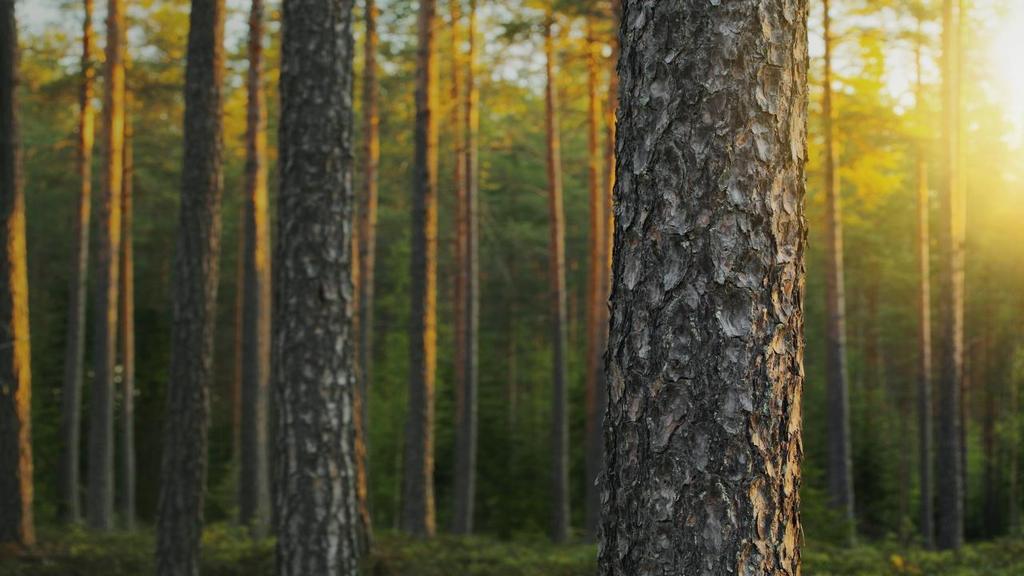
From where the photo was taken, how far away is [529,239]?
3148 centimetres

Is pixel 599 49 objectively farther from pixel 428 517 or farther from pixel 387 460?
pixel 387 460

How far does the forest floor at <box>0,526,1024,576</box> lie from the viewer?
11.4 metres

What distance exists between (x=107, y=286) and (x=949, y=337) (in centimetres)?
1411

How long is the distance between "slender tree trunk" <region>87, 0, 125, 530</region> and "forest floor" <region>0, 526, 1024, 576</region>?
17.5ft

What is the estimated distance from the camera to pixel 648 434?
3.02m

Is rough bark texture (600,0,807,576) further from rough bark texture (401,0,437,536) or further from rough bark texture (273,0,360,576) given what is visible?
rough bark texture (401,0,437,536)

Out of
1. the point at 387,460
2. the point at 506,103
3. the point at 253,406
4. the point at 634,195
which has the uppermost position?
the point at 506,103

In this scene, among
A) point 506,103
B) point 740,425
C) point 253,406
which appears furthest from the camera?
point 506,103

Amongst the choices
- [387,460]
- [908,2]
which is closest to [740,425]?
[908,2]

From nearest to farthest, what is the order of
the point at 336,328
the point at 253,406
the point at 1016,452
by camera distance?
the point at 336,328 → the point at 253,406 → the point at 1016,452

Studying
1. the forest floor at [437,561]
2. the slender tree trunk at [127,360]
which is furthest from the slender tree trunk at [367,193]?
the slender tree trunk at [127,360]

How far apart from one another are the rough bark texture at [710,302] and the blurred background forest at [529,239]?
1437 centimetres

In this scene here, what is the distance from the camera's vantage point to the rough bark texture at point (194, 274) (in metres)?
Result: 9.38

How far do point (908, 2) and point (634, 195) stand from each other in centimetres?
1572
